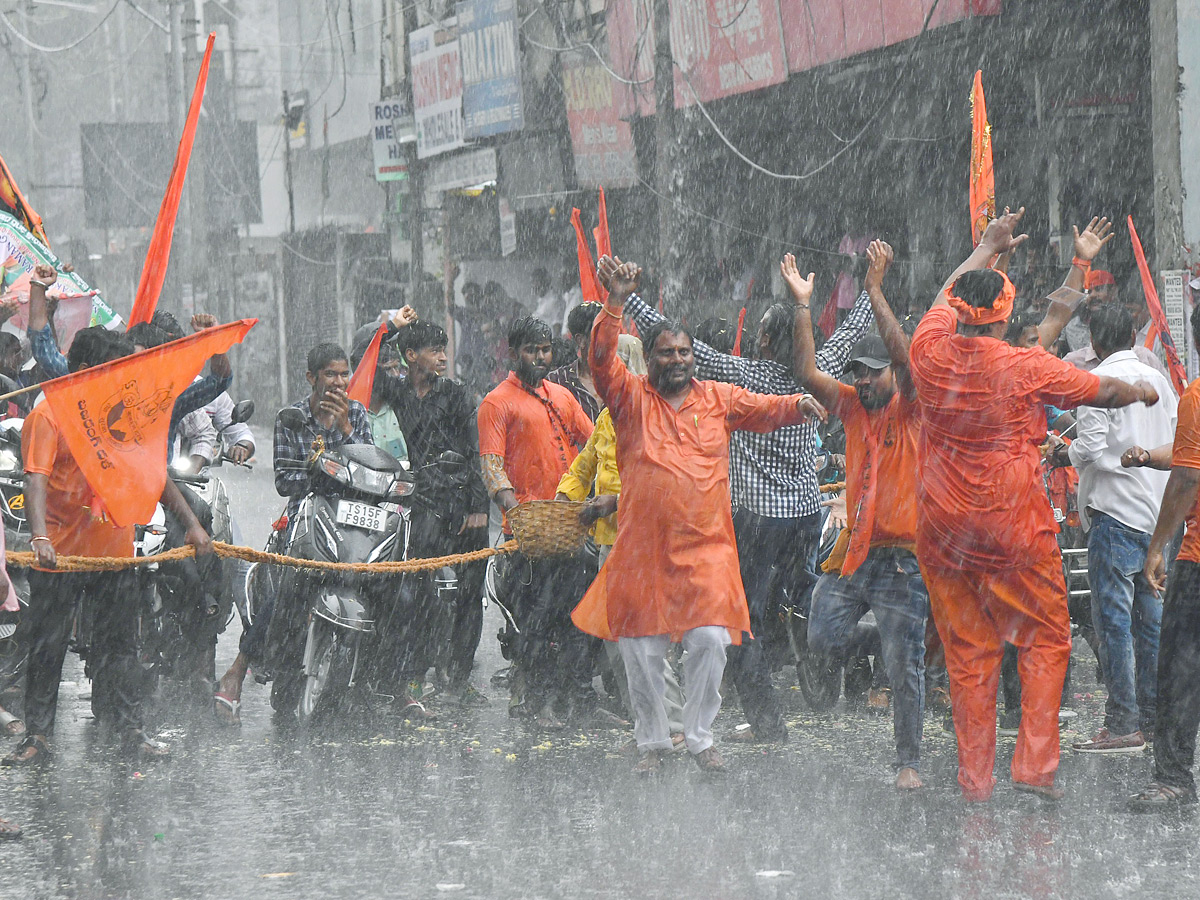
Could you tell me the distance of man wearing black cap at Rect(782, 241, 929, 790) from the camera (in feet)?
19.6

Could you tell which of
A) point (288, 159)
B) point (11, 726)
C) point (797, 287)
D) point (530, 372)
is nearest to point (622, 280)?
point (797, 287)

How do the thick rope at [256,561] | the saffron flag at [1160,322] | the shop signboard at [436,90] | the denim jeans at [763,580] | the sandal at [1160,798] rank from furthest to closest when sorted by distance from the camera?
the shop signboard at [436,90]
the saffron flag at [1160,322]
the denim jeans at [763,580]
the thick rope at [256,561]
the sandal at [1160,798]

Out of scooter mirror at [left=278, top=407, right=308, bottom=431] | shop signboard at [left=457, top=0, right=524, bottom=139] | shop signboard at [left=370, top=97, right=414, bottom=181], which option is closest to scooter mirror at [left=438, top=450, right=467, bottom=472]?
scooter mirror at [left=278, top=407, right=308, bottom=431]

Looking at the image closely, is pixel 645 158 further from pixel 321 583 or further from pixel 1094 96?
pixel 321 583

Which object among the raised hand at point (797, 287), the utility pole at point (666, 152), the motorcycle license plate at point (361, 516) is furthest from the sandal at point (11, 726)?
the utility pole at point (666, 152)

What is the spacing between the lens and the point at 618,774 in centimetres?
620

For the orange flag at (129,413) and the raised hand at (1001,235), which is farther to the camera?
the orange flag at (129,413)

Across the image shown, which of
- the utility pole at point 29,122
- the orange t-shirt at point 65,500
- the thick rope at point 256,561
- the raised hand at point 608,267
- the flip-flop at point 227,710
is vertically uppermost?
the utility pole at point 29,122

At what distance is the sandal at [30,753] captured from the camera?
21.2 feet

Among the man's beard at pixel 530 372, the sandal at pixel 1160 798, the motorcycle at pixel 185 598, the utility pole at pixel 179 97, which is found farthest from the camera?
the utility pole at pixel 179 97

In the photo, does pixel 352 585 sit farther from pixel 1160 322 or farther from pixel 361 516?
pixel 1160 322

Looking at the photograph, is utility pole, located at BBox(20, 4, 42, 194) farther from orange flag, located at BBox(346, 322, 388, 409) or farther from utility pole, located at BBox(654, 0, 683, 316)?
orange flag, located at BBox(346, 322, 388, 409)

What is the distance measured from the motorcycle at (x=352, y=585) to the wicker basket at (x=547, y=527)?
628 mm

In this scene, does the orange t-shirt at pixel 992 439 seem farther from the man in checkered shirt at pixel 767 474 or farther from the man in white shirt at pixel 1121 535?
the man in checkered shirt at pixel 767 474
